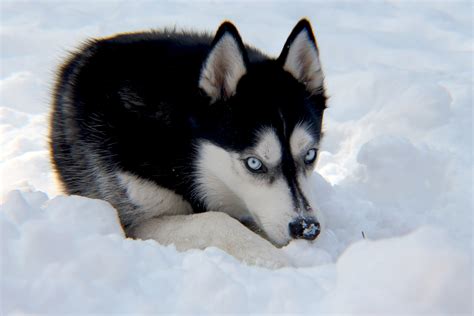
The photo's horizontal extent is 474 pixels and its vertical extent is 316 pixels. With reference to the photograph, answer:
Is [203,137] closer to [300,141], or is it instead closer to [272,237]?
[300,141]

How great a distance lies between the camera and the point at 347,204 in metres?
3.88

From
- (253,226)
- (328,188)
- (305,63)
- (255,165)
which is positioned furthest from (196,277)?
(328,188)

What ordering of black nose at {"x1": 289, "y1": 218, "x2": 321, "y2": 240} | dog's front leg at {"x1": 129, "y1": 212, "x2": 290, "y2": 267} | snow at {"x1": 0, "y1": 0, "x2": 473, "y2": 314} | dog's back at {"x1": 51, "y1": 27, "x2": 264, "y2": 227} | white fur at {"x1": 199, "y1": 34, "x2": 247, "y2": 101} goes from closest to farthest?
snow at {"x1": 0, "y1": 0, "x2": 473, "y2": 314} → dog's front leg at {"x1": 129, "y1": 212, "x2": 290, "y2": 267} → black nose at {"x1": 289, "y1": 218, "x2": 321, "y2": 240} → white fur at {"x1": 199, "y1": 34, "x2": 247, "y2": 101} → dog's back at {"x1": 51, "y1": 27, "x2": 264, "y2": 227}

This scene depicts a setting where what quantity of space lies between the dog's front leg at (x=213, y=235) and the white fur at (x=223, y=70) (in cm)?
68

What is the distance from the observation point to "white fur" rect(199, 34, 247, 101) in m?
3.29

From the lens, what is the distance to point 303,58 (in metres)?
3.61

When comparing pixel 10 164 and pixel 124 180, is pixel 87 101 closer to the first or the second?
pixel 124 180

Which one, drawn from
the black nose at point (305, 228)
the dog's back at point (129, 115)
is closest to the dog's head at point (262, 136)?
the black nose at point (305, 228)

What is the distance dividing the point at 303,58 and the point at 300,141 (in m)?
0.58

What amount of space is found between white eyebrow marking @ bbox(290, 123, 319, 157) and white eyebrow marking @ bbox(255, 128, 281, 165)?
89 mm

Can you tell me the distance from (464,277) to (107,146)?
2350 millimetres

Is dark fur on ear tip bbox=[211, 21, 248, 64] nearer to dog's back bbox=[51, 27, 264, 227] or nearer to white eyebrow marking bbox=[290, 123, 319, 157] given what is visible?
dog's back bbox=[51, 27, 264, 227]

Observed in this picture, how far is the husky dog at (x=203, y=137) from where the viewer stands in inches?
127

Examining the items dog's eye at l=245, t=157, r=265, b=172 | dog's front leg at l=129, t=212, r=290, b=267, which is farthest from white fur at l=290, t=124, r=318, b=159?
dog's front leg at l=129, t=212, r=290, b=267
